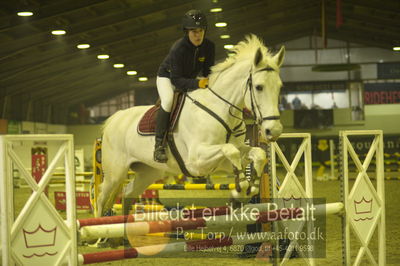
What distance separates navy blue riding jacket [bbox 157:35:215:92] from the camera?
451 cm

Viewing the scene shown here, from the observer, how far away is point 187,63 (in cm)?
462

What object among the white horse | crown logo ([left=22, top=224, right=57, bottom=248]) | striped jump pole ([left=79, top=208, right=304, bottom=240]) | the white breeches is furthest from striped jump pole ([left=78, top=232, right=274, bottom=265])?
the white breeches

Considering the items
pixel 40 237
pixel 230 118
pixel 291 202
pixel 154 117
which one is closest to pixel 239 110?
pixel 230 118

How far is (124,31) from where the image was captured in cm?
1515

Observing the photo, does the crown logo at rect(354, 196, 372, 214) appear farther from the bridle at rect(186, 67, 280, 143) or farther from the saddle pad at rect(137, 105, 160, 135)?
the saddle pad at rect(137, 105, 160, 135)

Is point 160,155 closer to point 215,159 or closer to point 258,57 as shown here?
point 215,159

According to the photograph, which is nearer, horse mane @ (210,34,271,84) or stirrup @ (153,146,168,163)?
horse mane @ (210,34,271,84)

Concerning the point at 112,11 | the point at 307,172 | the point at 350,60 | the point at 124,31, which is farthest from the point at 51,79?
the point at 307,172

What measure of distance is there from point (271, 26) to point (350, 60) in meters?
4.99

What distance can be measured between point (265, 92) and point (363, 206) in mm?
1388

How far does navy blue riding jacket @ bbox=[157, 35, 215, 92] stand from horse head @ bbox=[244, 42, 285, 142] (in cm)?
52

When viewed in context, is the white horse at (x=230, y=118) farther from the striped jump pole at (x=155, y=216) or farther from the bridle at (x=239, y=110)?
the striped jump pole at (x=155, y=216)

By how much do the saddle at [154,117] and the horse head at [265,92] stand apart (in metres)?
0.64

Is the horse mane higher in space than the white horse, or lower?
higher
